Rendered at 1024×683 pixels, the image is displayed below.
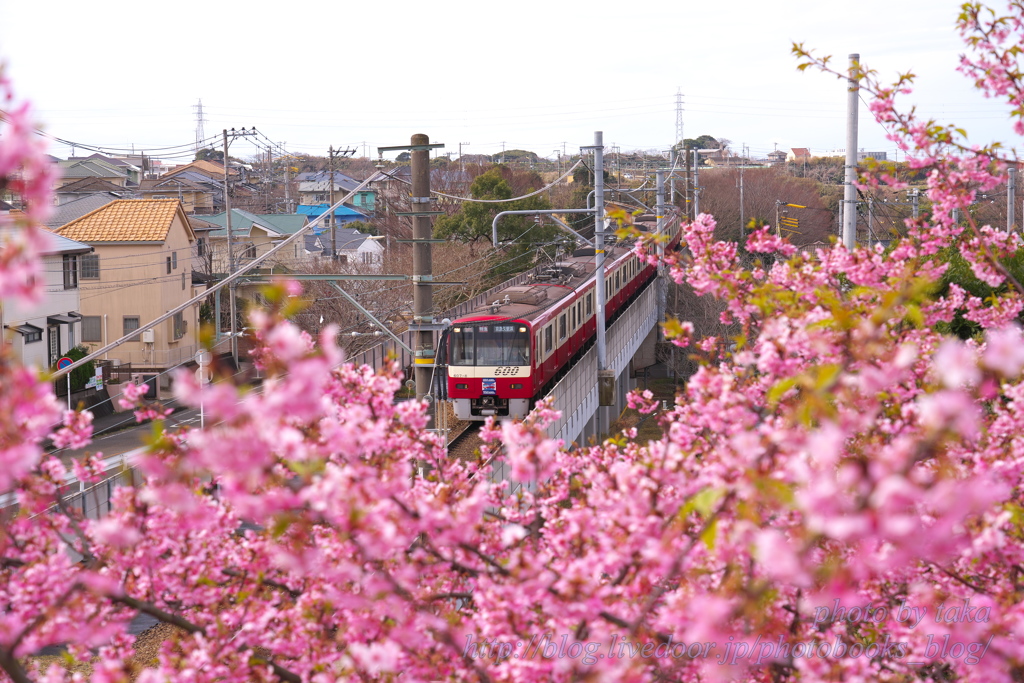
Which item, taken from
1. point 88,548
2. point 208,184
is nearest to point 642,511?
point 88,548

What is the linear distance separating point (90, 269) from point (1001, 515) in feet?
91.6

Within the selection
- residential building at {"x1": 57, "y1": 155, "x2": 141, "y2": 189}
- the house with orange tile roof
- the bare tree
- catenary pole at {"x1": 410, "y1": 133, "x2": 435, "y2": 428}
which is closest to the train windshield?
catenary pole at {"x1": 410, "y1": 133, "x2": 435, "y2": 428}

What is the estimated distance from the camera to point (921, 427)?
3.47 m

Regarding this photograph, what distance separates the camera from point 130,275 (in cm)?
2709

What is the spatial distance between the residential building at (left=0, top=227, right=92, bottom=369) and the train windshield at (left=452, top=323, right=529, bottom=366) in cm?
1134

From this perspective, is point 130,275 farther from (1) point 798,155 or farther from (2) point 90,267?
(1) point 798,155

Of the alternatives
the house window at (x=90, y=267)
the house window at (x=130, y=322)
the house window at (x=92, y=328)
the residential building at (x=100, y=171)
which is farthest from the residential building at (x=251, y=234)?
the residential building at (x=100, y=171)

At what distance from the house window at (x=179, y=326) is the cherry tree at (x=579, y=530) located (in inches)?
993

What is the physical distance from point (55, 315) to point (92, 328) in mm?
4378

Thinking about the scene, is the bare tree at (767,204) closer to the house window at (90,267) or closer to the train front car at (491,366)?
the house window at (90,267)

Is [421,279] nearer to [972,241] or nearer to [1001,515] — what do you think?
[972,241]

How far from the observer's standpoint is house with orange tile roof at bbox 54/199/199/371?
88.6 feet

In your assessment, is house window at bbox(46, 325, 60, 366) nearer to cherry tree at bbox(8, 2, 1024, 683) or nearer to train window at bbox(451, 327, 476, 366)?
train window at bbox(451, 327, 476, 366)

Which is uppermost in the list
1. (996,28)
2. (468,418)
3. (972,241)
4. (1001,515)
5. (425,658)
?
(996,28)
